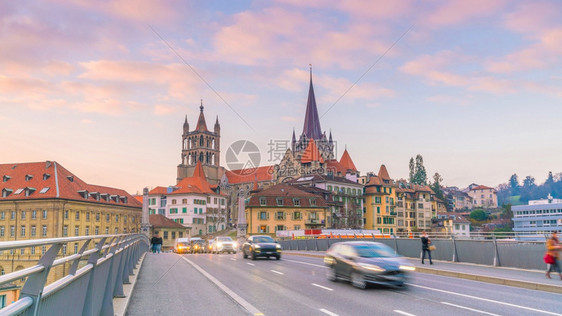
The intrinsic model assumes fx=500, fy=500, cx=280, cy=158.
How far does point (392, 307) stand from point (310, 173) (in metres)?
123

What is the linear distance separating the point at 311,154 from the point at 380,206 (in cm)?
2658

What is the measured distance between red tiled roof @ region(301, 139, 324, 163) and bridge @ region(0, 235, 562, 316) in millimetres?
119105

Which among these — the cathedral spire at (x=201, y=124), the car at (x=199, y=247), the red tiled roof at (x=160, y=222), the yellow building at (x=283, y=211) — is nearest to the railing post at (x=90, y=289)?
the car at (x=199, y=247)

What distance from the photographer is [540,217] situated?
159 meters

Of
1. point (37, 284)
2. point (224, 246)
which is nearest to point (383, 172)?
point (224, 246)

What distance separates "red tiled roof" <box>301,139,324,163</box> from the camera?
140625 mm

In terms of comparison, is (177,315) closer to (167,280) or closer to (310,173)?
(167,280)

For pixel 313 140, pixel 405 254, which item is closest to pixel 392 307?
pixel 405 254

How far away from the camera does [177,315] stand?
1070 cm

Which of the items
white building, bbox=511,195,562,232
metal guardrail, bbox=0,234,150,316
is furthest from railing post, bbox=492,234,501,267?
white building, bbox=511,195,562,232

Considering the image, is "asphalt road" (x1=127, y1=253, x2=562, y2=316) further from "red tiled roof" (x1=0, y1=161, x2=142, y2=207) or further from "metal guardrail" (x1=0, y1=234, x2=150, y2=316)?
"red tiled roof" (x1=0, y1=161, x2=142, y2=207)

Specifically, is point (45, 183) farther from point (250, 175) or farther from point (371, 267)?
point (371, 267)

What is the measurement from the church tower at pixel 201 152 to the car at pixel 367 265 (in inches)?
6354

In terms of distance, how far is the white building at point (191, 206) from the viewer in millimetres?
125438
